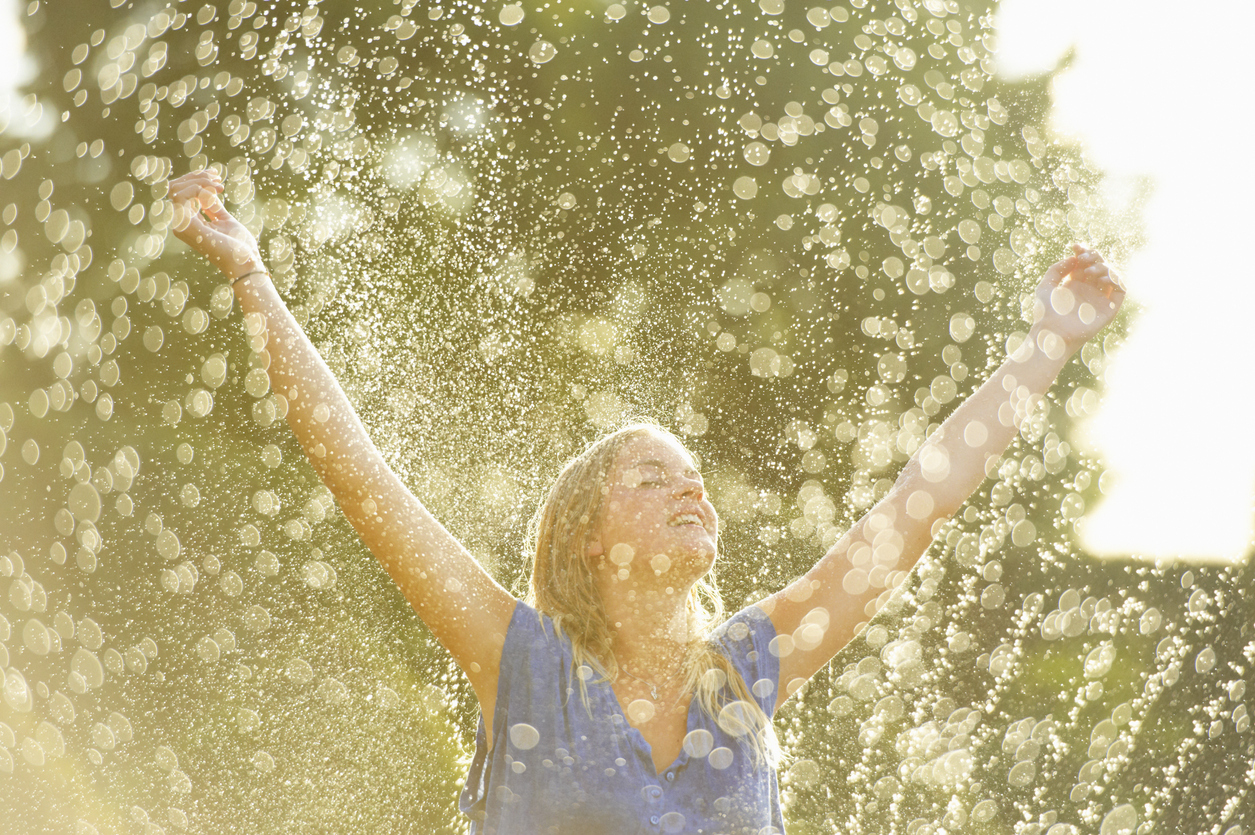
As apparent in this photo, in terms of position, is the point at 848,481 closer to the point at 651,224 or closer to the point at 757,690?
the point at 651,224

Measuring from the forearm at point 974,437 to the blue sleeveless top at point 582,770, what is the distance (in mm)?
570

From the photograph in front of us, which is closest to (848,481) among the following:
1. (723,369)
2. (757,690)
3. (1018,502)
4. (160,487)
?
(723,369)

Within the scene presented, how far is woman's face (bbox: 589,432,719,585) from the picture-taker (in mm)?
1472

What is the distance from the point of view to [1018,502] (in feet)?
20.6

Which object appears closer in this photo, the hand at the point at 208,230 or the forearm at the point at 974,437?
the hand at the point at 208,230

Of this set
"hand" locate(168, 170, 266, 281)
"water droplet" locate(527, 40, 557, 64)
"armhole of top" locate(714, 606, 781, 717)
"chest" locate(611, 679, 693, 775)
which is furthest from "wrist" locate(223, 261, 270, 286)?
"water droplet" locate(527, 40, 557, 64)

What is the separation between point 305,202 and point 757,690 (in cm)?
515

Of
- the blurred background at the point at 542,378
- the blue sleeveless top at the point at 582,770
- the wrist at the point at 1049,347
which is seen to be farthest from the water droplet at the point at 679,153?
the blue sleeveless top at the point at 582,770

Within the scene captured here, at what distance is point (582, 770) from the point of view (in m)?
1.26

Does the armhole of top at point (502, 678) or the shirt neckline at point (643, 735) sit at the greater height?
the armhole of top at point (502, 678)

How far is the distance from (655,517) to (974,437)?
2.03ft

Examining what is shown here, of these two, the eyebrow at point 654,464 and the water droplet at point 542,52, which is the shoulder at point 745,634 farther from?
the water droplet at point 542,52

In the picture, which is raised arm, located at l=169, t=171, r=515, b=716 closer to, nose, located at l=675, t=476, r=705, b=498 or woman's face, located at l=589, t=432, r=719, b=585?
woman's face, located at l=589, t=432, r=719, b=585

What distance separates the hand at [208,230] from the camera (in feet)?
4.56
